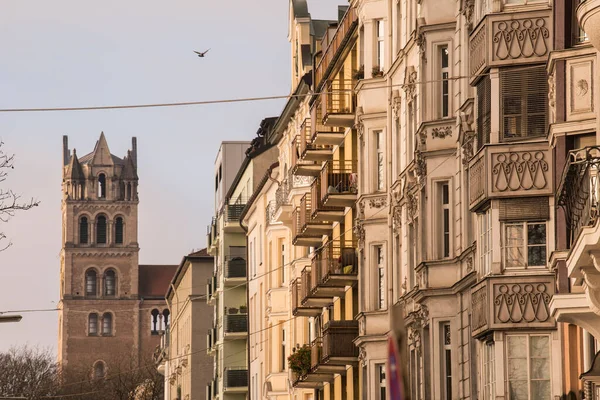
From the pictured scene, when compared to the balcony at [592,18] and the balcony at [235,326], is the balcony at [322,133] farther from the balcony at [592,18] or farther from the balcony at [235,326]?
the balcony at [235,326]

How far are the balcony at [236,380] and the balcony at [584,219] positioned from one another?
2148 inches

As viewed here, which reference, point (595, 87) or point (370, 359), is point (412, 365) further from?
point (595, 87)

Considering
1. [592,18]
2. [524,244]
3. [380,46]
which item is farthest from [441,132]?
[592,18]

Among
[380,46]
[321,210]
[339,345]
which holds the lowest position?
[339,345]

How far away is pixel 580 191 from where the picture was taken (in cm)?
2397

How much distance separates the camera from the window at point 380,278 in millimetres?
42719

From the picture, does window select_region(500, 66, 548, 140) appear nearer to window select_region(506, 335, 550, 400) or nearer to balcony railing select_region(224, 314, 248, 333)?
window select_region(506, 335, 550, 400)

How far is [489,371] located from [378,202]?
41.7ft

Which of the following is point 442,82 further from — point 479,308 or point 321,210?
point 321,210

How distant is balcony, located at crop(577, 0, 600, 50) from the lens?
21625 mm

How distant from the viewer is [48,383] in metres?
138

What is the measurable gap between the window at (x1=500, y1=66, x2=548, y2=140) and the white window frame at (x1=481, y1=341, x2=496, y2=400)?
3682 mm

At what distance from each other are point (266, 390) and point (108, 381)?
91.5 meters

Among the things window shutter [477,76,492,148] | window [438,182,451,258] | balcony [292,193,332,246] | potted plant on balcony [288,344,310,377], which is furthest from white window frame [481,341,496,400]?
potted plant on balcony [288,344,310,377]
